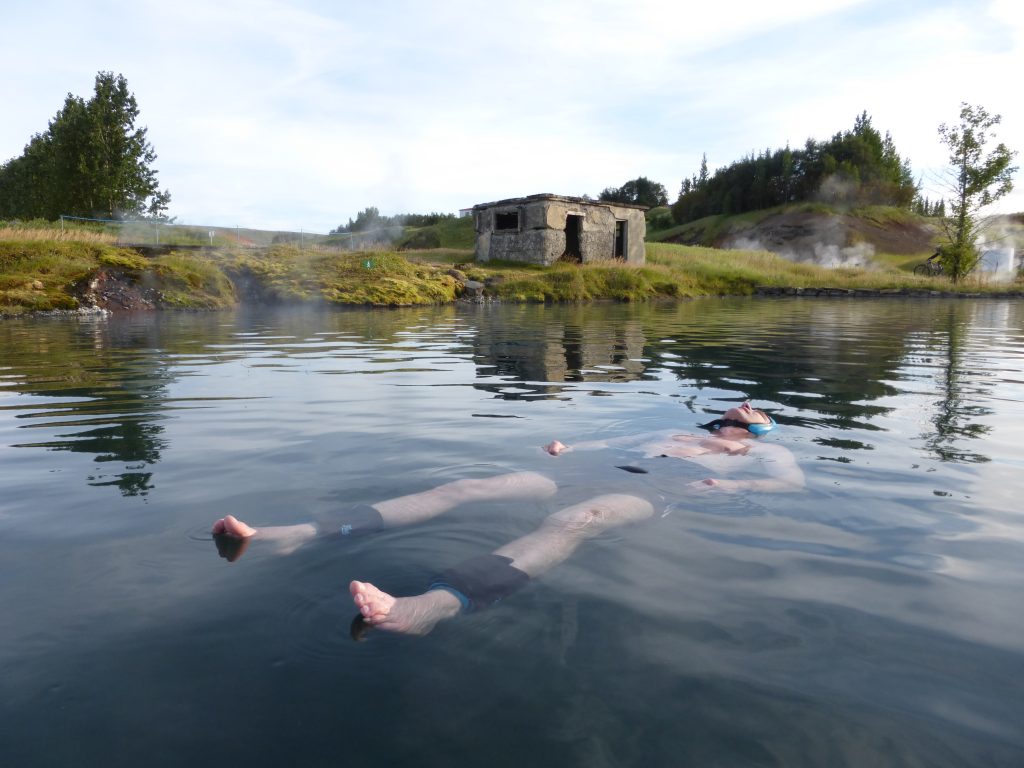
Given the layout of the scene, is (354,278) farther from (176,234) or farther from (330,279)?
(176,234)

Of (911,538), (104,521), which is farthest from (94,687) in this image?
(911,538)

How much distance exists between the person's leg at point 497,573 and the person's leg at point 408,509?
477 mm

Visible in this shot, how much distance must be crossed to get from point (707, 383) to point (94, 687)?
745 cm

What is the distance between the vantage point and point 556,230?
3319 cm

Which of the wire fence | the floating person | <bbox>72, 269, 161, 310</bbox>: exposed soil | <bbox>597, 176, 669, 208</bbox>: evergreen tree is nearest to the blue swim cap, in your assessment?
the floating person

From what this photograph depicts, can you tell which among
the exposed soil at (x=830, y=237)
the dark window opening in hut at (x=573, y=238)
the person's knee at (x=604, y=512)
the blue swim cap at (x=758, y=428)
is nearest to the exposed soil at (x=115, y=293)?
the dark window opening in hut at (x=573, y=238)

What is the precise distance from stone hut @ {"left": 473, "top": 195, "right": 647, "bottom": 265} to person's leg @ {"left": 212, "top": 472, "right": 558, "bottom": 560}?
29534mm

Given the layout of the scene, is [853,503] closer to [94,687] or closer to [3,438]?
[94,687]

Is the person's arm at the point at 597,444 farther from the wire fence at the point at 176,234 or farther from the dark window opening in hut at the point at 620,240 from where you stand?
the dark window opening in hut at the point at 620,240

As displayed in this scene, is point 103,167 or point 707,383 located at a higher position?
point 103,167

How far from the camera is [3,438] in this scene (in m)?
5.54

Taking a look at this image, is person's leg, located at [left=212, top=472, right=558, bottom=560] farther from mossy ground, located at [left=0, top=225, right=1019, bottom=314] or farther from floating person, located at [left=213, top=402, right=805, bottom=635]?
mossy ground, located at [left=0, top=225, right=1019, bottom=314]

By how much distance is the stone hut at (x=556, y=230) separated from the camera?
3303cm

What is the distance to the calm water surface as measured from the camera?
2012 millimetres
